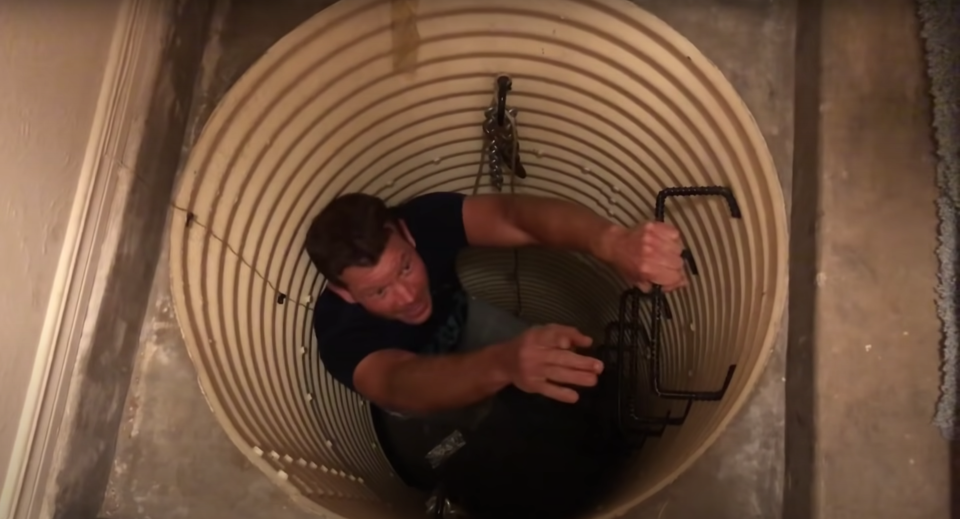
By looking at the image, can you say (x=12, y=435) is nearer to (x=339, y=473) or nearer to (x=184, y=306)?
(x=184, y=306)

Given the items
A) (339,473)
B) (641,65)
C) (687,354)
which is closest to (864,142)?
(641,65)

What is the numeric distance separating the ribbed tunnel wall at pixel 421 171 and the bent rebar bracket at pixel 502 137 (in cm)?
3

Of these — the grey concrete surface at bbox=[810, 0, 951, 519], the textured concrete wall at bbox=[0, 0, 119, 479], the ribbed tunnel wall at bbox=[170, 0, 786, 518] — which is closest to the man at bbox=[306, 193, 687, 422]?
the ribbed tunnel wall at bbox=[170, 0, 786, 518]

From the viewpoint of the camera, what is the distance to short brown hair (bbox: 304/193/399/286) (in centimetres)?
125

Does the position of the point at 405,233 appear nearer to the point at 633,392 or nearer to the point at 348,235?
the point at 348,235

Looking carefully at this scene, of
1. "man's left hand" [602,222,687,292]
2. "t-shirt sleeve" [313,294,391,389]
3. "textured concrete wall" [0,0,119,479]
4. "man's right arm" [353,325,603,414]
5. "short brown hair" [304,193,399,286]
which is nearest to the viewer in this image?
"textured concrete wall" [0,0,119,479]

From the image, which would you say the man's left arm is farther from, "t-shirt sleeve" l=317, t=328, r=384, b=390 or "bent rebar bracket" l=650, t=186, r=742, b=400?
"t-shirt sleeve" l=317, t=328, r=384, b=390

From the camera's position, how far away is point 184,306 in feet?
3.63

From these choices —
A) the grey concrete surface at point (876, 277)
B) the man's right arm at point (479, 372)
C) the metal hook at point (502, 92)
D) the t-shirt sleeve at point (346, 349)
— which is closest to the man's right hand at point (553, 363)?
the man's right arm at point (479, 372)

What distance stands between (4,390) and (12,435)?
0.20 ft

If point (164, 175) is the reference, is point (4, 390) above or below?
below

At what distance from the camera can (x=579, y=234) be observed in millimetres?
1262

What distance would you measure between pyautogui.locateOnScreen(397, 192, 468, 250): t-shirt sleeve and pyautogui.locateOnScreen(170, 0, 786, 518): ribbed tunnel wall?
0.44ft

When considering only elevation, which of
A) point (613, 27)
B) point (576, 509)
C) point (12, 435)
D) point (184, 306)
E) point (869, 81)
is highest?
point (613, 27)
